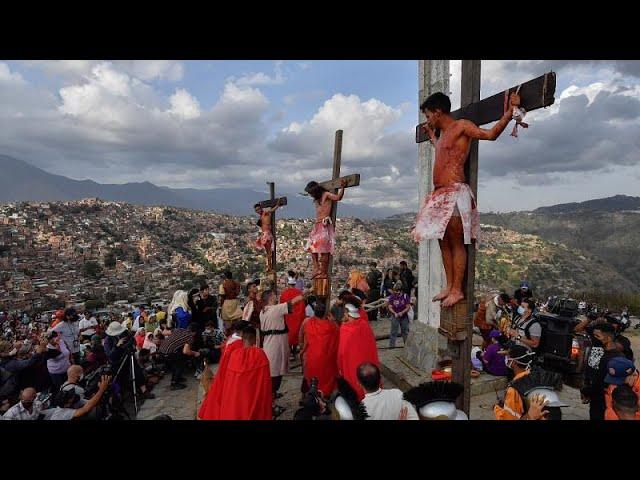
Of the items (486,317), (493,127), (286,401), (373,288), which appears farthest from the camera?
(373,288)

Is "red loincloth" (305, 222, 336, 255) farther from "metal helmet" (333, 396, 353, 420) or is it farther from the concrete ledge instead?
"metal helmet" (333, 396, 353, 420)

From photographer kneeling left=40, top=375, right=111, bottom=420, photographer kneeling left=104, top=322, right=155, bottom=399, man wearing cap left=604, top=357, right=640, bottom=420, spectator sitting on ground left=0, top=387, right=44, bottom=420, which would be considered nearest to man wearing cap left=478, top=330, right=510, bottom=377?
man wearing cap left=604, top=357, right=640, bottom=420

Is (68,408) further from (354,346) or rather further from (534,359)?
(534,359)

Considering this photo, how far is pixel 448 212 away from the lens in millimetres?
2834

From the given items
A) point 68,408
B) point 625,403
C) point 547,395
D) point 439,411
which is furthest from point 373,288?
point 439,411

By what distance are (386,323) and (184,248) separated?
32.1 m

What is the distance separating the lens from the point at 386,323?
392 inches

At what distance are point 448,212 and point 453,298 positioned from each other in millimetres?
690

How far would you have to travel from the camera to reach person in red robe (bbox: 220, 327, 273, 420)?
416 cm

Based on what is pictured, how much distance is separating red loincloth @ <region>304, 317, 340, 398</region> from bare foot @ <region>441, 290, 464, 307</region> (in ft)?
9.08

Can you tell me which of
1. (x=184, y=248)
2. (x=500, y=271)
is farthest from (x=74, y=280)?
(x=500, y=271)

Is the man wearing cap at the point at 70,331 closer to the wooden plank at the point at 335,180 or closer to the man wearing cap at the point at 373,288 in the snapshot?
the wooden plank at the point at 335,180

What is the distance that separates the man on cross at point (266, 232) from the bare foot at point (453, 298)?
21.1ft
